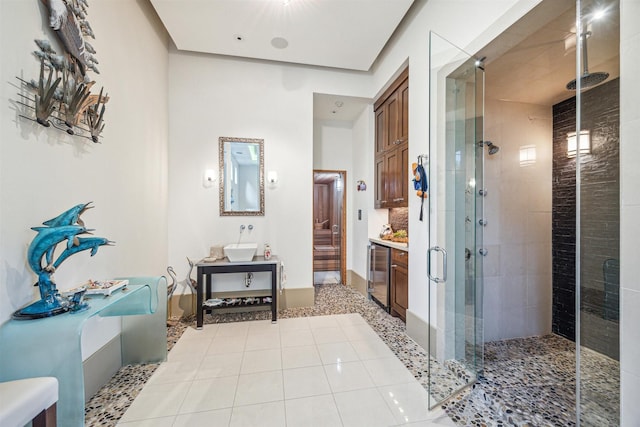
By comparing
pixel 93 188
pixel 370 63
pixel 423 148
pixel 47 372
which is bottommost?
pixel 47 372

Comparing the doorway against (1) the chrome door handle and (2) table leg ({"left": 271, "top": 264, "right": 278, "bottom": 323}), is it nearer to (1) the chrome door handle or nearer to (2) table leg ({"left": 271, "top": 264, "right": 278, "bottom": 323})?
(1) the chrome door handle

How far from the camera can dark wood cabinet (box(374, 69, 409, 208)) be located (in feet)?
10.1

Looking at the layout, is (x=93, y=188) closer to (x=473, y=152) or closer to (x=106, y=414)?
(x=106, y=414)

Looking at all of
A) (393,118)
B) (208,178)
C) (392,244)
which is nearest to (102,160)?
(208,178)

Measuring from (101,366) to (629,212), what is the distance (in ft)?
11.6

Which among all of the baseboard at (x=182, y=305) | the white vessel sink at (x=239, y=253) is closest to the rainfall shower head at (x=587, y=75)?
the white vessel sink at (x=239, y=253)

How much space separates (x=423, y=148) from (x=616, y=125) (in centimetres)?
139

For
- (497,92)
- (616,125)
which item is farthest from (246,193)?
(616,125)

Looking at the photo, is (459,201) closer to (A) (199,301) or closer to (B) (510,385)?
(B) (510,385)

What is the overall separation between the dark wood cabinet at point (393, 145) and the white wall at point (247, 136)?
56 centimetres

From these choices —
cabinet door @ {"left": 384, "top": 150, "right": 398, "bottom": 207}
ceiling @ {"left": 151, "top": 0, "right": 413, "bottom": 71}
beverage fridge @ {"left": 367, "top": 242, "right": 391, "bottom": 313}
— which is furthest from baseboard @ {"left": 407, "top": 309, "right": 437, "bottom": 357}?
ceiling @ {"left": 151, "top": 0, "right": 413, "bottom": 71}

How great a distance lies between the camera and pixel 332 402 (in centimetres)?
180

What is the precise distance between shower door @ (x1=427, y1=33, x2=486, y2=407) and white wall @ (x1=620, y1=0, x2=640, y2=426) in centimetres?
93

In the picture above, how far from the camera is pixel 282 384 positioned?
199 cm
